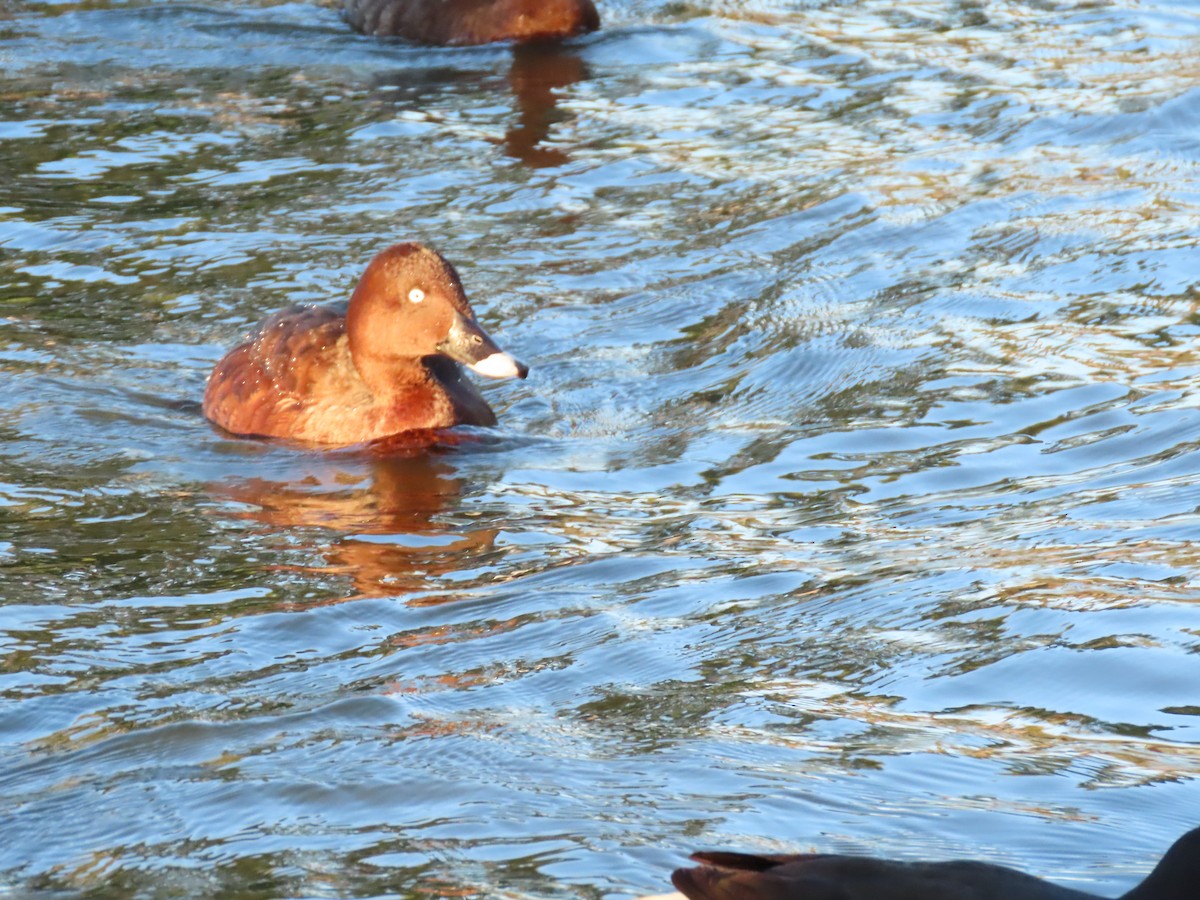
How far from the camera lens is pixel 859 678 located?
569 centimetres

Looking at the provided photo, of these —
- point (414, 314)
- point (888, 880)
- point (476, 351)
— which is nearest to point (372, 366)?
point (414, 314)

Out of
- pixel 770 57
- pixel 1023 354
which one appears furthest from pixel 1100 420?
pixel 770 57

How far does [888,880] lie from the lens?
3.65 metres

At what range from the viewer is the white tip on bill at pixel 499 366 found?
8.26 m

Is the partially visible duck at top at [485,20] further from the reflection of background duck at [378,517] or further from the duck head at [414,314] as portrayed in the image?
the reflection of background duck at [378,517]

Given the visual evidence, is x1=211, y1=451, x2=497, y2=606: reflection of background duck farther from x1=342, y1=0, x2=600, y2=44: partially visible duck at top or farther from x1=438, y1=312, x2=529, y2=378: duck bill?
x1=342, y1=0, x2=600, y2=44: partially visible duck at top

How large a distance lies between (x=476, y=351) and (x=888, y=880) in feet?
16.7

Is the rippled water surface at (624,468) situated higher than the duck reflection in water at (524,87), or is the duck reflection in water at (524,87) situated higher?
the duck reflection in water at (524,87)

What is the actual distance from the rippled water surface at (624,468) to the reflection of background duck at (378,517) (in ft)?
0.09

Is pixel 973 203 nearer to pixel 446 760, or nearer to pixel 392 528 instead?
pixel 392 528

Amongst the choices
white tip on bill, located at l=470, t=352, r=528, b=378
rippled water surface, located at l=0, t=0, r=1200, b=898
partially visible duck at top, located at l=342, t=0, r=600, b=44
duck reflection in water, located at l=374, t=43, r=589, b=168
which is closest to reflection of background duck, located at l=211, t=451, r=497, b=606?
rippled water surface, located at l=0, t=0, r=1200, b=898

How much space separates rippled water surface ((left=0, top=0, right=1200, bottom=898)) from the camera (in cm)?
494

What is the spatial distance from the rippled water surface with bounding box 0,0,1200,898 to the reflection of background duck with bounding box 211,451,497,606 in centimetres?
3

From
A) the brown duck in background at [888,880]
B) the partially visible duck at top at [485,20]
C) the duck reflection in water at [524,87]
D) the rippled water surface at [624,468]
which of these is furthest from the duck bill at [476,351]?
the partially visible duck at top at [485,20]
